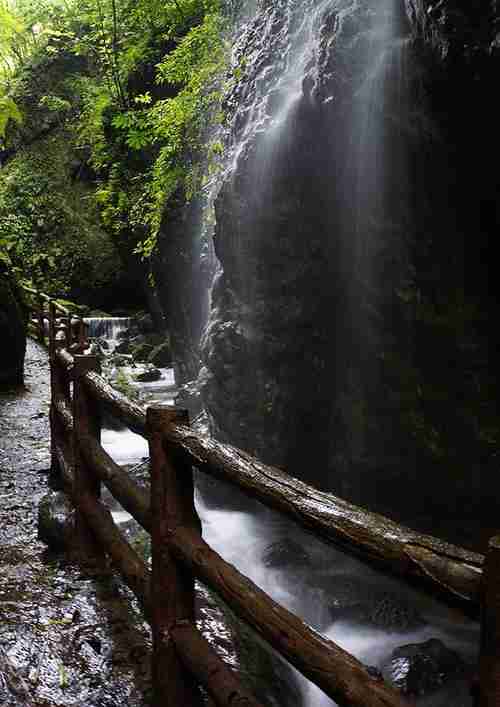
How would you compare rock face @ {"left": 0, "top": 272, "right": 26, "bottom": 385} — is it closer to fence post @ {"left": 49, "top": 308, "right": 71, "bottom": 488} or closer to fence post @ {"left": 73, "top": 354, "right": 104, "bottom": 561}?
fence post @ {"left": 49, "top": 308, "right": 71, "bottom": 488}

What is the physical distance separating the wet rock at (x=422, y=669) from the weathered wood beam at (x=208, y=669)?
2.59 m

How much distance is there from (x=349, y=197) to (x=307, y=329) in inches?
64.4

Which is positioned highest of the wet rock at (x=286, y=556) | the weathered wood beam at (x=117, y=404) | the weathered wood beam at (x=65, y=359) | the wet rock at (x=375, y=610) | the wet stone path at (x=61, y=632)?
the weathered wood beam at (x=65, y=359)

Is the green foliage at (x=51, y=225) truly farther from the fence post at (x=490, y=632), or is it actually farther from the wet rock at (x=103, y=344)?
the fence post at (x=490, y=632)

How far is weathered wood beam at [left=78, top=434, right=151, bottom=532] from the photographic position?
3182 mm

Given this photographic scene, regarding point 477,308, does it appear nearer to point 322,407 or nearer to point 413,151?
point 413,151

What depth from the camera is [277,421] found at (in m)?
7.62

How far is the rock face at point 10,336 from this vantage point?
35.3 feet

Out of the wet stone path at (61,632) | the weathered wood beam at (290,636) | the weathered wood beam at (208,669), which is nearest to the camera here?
the weathered wood beam at (290,636)

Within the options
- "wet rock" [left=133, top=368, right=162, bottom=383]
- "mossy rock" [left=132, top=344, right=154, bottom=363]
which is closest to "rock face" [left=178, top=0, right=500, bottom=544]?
"wet rock" [left=133, top=368, right=162, bottom=383]

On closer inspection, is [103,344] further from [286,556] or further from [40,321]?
[286,556]

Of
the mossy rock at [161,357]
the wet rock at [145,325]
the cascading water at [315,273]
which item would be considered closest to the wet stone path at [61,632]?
the cascading water at [315,273]

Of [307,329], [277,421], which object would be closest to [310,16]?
[307,329]

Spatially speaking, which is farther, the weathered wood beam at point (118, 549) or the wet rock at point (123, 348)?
the wet rock at point (123, 348)
